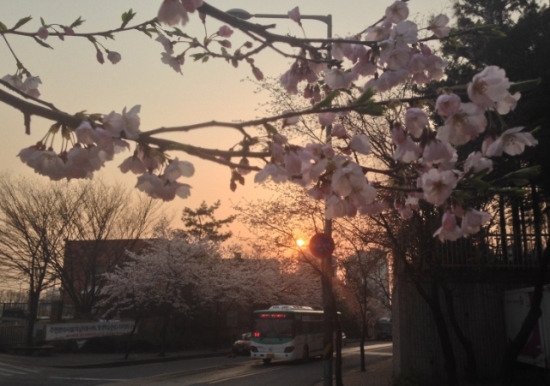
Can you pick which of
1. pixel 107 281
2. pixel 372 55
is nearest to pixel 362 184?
pixel 372 55

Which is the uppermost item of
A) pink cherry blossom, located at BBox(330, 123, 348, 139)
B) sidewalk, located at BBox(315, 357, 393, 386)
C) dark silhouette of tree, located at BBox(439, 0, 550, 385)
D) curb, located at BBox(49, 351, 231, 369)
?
dark silhouette of tree, located at BBox(439, 0, 550, 385)

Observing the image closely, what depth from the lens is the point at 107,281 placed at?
35.0 m

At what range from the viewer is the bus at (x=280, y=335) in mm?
24703

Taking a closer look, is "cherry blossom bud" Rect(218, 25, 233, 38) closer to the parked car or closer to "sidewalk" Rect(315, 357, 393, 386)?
"sidewalk" Rect(315, 357, 393, 386)

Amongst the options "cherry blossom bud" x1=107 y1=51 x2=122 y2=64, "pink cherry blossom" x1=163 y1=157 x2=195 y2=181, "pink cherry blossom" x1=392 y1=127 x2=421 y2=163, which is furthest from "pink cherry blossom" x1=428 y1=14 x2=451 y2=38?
"cherry blossom bud" x1=107 y1=51 x2=122 y2=64

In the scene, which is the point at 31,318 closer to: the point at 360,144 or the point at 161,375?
the point at 161,375

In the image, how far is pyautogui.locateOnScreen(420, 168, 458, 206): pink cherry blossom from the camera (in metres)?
2.54

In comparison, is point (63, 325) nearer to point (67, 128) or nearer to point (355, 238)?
point (355, 238)

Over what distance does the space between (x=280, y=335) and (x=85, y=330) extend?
10.6 meters

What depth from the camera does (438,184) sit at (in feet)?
8.41

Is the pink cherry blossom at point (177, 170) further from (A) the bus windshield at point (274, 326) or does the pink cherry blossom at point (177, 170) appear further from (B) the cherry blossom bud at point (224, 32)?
(A) the bus windshield at point (274, 326)

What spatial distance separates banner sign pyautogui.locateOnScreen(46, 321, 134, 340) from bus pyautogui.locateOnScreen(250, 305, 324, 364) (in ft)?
28.1

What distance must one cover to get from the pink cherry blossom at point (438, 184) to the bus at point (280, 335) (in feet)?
76.0

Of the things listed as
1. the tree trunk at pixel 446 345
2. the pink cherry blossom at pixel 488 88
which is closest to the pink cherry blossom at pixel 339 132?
the pink cherry blossom at pixel 488 88
